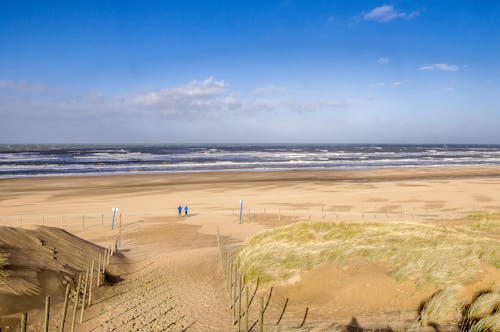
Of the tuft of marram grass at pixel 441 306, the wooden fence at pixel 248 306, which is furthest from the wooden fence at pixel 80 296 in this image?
Result: the tuft of marram grass at pixel 441 306

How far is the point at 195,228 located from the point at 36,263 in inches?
465

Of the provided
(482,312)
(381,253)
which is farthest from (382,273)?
(482,312)

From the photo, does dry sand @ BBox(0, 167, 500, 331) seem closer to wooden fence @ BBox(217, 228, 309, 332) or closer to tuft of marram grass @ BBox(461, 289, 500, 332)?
wooden fence @ BBox(217, 228, 309, 332)

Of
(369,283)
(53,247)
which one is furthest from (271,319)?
(53,247)

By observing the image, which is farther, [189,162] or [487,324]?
[189,162]

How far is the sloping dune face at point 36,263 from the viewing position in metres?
10.4

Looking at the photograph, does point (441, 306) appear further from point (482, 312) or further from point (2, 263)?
point (2, 263)

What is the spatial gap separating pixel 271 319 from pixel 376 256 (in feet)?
14.1

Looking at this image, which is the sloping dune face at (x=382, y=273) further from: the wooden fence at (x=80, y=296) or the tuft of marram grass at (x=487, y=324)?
the wooden fence at (x=80, y=296)

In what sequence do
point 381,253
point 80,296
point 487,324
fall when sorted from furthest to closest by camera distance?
point 381,253 → point 80,296 → point 487,324

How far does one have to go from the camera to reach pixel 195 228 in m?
23.4

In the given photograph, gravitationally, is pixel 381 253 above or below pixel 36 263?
above

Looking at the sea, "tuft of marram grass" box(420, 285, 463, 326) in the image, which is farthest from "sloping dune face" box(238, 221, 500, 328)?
the sea

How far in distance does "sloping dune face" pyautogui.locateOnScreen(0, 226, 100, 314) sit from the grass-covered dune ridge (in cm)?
607
